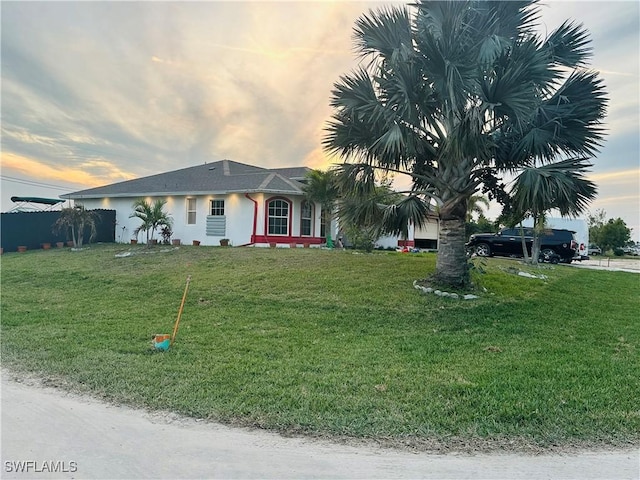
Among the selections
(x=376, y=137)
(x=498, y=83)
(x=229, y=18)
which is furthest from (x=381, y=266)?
(x=229, y=18)

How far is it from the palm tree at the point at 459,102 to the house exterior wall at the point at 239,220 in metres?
8.51

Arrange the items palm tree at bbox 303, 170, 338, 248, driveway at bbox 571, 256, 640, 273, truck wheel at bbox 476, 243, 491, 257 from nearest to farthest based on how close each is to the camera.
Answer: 1. palm tree at bbox 303, 170, 338, 248
2. driveway at bbox 571, 256, 640, 273
3. truck wheel at bbox 476, 243, 491, 257

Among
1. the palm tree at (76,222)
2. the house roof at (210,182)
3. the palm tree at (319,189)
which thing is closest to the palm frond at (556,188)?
the palm tree at (319,189)

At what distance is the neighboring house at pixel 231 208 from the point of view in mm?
17391

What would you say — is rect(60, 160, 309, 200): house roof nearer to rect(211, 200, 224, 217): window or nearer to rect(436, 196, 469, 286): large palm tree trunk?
rect(211, 200, 224, 217): window

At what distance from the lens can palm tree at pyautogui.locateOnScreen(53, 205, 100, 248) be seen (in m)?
17.6

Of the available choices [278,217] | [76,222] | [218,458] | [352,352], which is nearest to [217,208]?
[278,217]

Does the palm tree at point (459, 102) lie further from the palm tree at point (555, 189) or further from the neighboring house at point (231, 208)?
the neighboring house at point (231, 208)

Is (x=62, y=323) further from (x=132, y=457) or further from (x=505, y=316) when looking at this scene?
(x=505, y=316)

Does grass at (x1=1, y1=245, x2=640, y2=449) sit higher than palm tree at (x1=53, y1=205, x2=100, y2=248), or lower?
lower

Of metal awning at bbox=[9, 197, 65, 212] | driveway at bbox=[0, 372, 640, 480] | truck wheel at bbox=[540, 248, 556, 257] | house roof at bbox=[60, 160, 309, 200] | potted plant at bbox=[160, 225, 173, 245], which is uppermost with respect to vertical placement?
house roof at bbox=[60, 160, 309, 200]

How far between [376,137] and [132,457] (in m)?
7.71

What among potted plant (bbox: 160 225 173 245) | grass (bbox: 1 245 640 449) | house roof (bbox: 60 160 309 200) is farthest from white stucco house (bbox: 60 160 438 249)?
grass (bbox: 1 245 640 449)

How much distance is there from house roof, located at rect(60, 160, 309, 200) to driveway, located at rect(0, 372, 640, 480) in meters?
13.9
